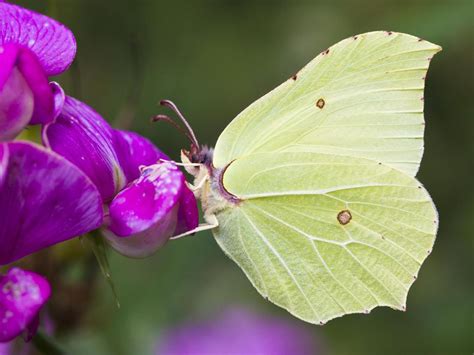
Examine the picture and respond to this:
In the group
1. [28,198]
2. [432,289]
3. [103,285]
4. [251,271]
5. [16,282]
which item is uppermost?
[28,198]

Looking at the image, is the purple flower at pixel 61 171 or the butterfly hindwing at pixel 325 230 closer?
the purple flower at pixel 61 171

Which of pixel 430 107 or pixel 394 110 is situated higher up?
pixel 394 110

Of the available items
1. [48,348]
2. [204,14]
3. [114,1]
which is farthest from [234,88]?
[48,348]

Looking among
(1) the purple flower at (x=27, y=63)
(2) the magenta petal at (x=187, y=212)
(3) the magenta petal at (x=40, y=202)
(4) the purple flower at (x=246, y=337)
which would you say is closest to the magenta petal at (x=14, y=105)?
(1) the purple flower at (x=27, y=63)

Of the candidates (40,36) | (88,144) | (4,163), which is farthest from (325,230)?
(4,163)

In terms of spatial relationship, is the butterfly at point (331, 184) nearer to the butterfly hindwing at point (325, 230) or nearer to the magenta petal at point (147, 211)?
the butterfly hindwing at point (325, 230)

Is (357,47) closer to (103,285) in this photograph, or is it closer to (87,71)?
(103,285)
